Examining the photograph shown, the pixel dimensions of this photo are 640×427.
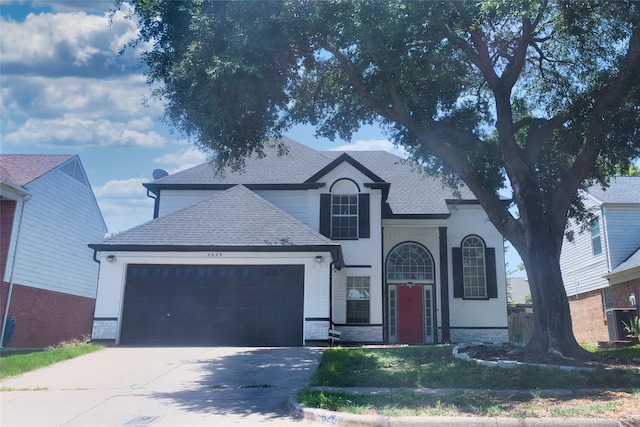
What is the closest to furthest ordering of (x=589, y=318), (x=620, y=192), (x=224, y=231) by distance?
(x=224, y=231), (x=620, y=192), (x=589, y=318)

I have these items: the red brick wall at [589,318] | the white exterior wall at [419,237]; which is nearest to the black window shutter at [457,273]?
the white exterior wall at [419,237]

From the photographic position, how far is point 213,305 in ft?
54.1

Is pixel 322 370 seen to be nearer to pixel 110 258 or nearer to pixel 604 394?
pixel 604 394

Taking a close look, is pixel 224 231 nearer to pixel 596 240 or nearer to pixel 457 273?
pixel 457 273

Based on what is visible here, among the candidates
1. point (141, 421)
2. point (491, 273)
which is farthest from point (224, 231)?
point (491, 273)

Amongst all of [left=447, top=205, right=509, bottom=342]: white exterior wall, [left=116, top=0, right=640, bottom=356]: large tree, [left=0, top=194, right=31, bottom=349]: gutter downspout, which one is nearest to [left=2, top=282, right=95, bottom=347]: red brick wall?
[left=0, top=194, right=31, bottom=349]: gutter downspout

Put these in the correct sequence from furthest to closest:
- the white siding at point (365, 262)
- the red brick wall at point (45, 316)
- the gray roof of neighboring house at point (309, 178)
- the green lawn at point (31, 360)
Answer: the gray roof of neighboring house at point (309, 178)
the red brick wall at point (45, 316)
the white siding at point (365, 262)
the green lawn at point (31, 360)

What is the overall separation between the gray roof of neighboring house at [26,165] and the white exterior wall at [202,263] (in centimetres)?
579

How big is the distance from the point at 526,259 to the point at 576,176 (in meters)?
2.27

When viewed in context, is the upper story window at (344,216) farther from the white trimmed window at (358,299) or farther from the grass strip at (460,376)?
the grass strip at (460,376)

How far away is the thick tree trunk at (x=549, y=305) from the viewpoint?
11.1 metres

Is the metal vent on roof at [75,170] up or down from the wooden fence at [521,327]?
up

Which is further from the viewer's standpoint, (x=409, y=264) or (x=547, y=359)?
(x=409, y=264)

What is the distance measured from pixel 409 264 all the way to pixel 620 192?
1075 cm
